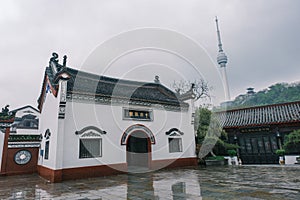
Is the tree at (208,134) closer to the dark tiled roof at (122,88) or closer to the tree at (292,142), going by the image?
the dark tiled roof at (122,88)

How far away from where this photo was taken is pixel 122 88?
1262 centimetres

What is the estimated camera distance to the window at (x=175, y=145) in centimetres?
1166

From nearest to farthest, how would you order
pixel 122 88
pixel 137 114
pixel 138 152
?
pixel 137 114, pixel 138 152, pixel 122 88

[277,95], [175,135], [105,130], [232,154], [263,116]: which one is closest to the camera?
[105,130]

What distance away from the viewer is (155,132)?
1105 cm

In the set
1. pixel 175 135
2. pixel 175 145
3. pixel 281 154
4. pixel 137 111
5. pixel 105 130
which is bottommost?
pixel 281 154

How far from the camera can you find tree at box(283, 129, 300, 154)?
11688mm

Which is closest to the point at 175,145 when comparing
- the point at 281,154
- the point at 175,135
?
the point at 175,135

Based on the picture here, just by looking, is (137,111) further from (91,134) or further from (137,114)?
(91,134)

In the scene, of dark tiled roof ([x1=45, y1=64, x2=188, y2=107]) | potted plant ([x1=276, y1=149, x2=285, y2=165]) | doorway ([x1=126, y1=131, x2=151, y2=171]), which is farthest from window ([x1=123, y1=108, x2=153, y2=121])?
potted plant ([x1=276, y1=149, x2=285, y2=165])

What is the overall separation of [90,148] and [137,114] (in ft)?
9.84

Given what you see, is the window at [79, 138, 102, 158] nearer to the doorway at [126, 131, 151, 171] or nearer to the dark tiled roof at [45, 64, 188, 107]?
the dark tiled roof at [45, 64, 188, 107]

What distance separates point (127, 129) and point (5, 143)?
274 inches

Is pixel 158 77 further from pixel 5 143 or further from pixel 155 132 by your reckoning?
pixel 5 143
